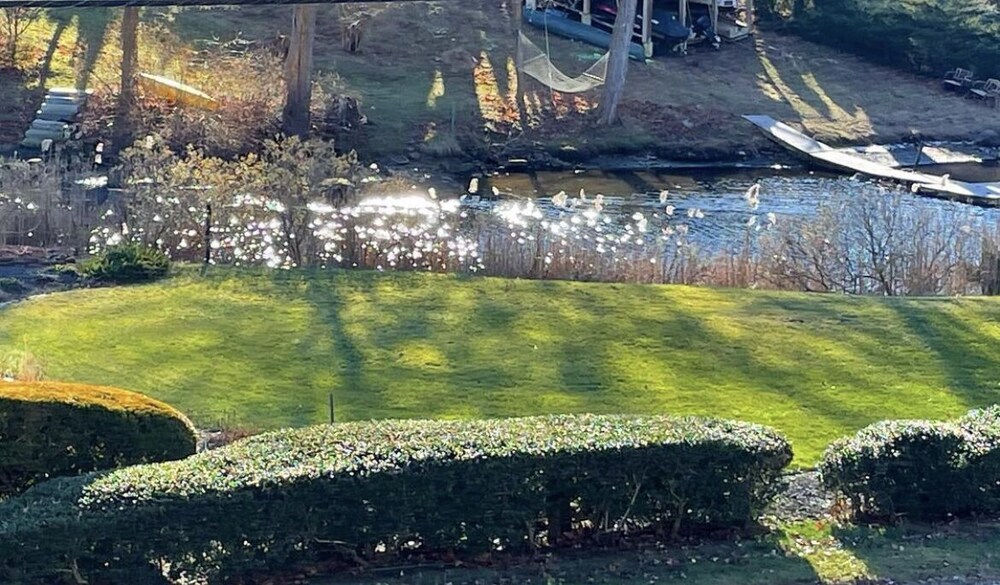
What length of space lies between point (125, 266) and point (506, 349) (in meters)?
5.55

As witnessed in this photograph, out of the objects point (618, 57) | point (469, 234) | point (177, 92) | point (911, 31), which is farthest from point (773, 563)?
point (911, 31)

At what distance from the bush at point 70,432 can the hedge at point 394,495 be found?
0.46m

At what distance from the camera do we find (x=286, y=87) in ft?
110

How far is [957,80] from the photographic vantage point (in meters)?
43.5

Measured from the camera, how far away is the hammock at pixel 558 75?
36656mm

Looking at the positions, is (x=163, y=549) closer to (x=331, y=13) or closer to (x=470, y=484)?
(x=470, y=484)

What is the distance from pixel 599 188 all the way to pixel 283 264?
46.4ft

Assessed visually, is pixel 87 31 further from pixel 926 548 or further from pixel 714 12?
pixel 926 548

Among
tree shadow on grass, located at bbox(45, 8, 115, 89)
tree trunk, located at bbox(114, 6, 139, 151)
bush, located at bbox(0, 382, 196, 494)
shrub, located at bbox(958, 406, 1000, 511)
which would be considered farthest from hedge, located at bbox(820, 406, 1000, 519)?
tree shadow on grass, located at bbox(45, 8, 115, 89)

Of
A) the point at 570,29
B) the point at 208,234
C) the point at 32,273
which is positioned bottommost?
the point at 32,273

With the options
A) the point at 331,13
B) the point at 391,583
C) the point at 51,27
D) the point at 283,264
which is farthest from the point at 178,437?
the point at 331,13

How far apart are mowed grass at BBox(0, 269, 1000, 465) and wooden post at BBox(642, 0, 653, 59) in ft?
81.9

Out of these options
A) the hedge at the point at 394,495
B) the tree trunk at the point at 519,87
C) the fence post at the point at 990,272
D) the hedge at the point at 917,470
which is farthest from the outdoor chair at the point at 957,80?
the hedge at the point at 394,495

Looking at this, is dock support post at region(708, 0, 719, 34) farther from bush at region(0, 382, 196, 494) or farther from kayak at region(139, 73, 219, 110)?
bush at region(0, 382, 196, 494)
